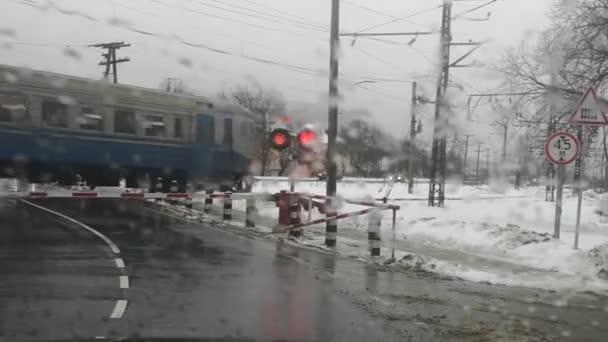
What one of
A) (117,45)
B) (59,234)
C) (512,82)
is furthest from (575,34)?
(117,45)

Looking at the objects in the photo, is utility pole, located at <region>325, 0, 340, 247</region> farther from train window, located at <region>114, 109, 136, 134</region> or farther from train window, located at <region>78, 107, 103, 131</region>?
train window, located at <region>78, 107, 103, 131</region>

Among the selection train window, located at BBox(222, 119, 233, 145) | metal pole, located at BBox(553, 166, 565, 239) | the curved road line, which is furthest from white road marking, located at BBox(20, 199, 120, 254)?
metal pole, located at BBox(553, 166, 565, 239)

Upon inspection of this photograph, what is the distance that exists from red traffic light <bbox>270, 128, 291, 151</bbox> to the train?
19.8 ft

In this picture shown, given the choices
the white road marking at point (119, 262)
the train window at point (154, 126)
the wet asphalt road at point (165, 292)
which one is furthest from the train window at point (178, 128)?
the white road marking at point (119, 262)

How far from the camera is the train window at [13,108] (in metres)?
15.4

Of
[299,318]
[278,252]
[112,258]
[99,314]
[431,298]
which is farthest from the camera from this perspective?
[278,252]

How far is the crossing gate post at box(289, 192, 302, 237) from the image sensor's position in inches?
588

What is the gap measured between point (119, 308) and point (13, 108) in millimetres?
10587

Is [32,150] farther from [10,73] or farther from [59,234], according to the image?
[59,234]

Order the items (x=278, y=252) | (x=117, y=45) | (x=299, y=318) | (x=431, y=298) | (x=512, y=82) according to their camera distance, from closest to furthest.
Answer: (x=299, y=318)
(x=431, y=298)
(x=278, y=252)
(x=512, y=82)
(x=117, y=45)

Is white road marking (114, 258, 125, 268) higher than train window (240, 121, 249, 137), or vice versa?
train window (240, 121, 249, 137)

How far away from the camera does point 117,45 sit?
3962cm

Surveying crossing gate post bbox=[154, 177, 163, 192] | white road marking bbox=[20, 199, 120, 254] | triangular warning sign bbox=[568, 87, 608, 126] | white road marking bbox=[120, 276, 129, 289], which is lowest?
white road marking bbox=[20, 199, 120, 254]

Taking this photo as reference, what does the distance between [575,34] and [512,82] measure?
2.53 m
